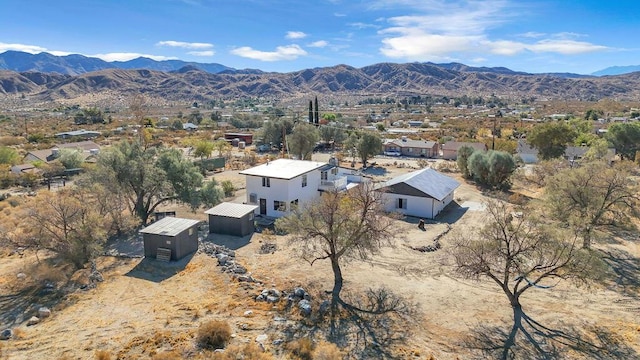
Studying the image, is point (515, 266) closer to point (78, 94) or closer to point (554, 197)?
point (554, 197)

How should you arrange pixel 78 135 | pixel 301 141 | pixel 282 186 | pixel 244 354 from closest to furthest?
pixel 244 354
pixel 282 186
pixel 301 141
pixel 78 135

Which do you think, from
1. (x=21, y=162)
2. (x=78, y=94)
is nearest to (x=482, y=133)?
(x=21, y=162)

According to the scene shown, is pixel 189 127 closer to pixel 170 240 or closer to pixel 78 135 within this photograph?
pixel 78 135

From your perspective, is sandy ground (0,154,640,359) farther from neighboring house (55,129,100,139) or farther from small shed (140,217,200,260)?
neighboring house (55,129,100,139)

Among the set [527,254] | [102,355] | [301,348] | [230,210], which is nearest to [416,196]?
[230,210]

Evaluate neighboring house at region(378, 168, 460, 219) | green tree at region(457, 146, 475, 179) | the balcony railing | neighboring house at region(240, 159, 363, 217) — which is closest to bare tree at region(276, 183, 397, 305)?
neighboring house at region(240, 159, 363, 217)

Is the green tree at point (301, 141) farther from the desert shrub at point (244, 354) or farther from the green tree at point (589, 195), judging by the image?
the desert shrub at point (244, 354)

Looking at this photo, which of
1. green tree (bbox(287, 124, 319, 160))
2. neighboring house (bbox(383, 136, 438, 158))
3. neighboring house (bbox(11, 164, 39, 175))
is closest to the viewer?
neighboring house (bbox(11, 164, 39, 175))
